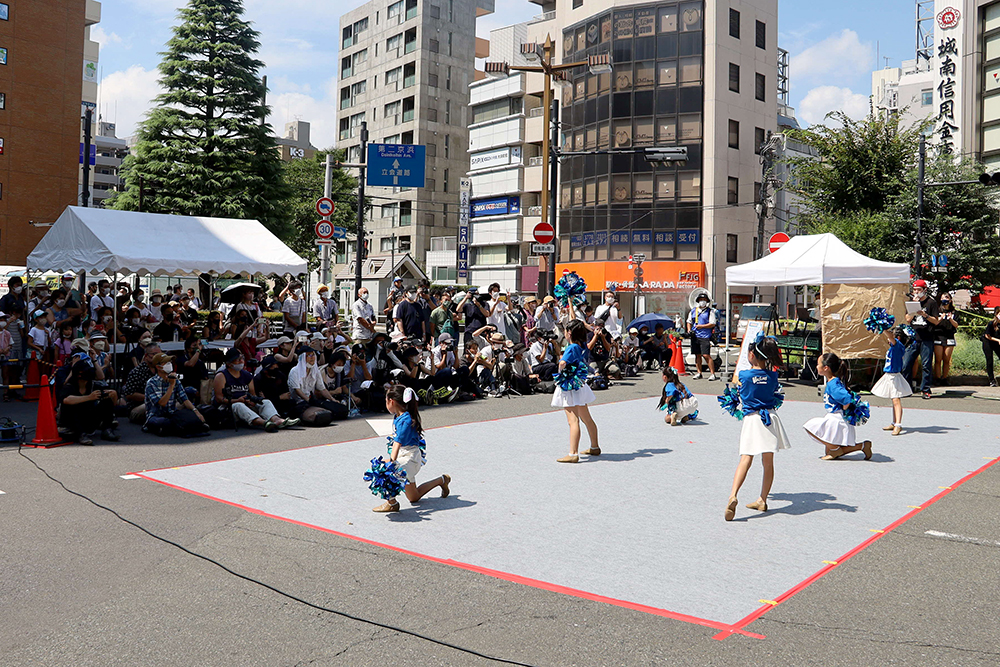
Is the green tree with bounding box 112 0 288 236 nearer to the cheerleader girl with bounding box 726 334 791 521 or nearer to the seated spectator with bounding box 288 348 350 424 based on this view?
the seated spectator with bounding box 288 348 350 424

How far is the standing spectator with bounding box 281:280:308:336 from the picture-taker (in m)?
17.8

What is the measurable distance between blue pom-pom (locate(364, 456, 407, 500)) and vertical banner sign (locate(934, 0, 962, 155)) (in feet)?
159

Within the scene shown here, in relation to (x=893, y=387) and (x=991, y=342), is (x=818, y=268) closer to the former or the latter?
(x=991, y=342)

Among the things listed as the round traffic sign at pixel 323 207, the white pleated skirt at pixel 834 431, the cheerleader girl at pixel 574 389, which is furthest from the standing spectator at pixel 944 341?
the round traffic sign at pixel 323 207

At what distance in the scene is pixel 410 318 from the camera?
17.7 meters

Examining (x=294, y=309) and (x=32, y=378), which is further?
(x=294, y=309)

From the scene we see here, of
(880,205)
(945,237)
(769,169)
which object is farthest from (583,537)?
(769,169)

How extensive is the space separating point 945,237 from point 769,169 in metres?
15.2

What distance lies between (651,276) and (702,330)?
2794 centimetres

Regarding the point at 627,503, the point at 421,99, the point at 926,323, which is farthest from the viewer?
the point at 421,99

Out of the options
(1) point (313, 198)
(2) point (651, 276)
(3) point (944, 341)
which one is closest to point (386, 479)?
(3) point (944, 341)

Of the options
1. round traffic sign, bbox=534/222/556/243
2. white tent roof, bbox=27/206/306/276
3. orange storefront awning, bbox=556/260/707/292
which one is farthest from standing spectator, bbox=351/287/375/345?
orange storefront awning, bbox=556/260/707/292

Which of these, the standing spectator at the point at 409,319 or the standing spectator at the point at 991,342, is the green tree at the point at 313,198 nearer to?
the standing spectator at the point at 409,319

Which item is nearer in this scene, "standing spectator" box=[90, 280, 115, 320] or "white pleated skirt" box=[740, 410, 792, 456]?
"white pleated skirt" box=[740, 410, 792, 456]
